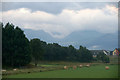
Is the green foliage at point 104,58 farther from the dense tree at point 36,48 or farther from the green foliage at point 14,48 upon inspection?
the green foliage at point 14,48

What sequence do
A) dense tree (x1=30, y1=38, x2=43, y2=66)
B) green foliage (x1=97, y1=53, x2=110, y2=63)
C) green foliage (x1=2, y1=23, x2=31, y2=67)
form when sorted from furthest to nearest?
1. green foliage (x1=97, y1=53, x2=110, y2=63)
2. dense tree (x1=30, y1=38, x2=43, y2=66)
3. green foliage (x1=2, y1=23, x2=31, y2=67)

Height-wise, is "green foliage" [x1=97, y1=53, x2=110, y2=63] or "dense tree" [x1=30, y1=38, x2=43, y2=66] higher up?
"dense tree" [x1=30, y1=38, x2=43, y2=66]

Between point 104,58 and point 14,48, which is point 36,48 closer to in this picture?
point 14,48

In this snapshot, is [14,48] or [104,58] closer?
[14,48]

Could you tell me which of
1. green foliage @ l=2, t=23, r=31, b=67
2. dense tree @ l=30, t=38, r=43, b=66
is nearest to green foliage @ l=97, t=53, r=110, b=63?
dense tree @ l=30, t=38, r=43, b=66

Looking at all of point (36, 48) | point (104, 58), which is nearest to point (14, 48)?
point (36, 48)

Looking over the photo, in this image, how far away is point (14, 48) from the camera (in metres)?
45.6

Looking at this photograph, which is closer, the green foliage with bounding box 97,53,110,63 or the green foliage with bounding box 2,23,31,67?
the green foliage with bounding box 2,23,31,67

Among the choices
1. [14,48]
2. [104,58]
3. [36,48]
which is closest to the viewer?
[14,48]

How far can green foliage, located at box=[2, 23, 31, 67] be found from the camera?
1772 inches

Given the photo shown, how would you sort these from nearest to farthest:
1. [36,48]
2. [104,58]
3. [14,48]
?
1. [14,48]
2. [36,48]
3. [104,58]

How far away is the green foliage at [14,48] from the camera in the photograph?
148 ft

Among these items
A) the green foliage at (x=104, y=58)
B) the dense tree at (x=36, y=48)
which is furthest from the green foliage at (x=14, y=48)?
the green foliage at (x=104, y=58)

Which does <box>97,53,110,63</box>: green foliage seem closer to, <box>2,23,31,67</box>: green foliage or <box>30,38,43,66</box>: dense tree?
<box>30,38,43,66</box>: dense tree
